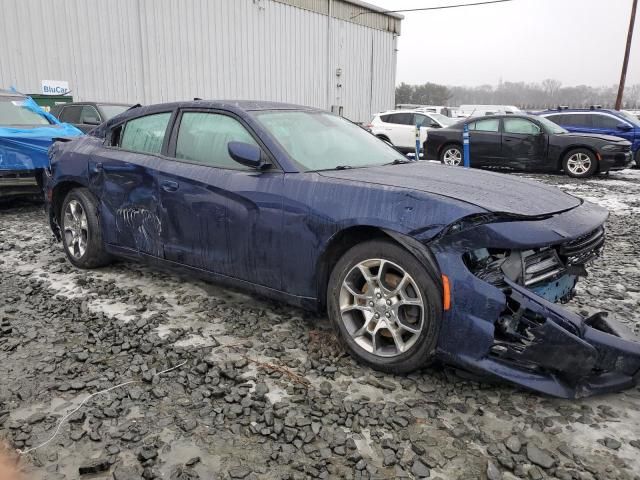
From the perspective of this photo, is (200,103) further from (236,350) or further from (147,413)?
(147,413)

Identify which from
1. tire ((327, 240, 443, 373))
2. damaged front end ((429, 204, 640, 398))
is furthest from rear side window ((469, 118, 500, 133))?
tire ((327, 240, 443, 373))

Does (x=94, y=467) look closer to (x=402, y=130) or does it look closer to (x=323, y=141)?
(x=323, y=141)

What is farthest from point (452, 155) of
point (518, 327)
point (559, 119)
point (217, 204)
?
point (518, 327)

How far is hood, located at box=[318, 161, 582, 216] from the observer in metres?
2.77

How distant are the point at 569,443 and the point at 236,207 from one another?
2.30m

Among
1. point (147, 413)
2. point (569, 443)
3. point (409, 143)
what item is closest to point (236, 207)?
point (147, 413)

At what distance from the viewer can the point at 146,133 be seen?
4234mm

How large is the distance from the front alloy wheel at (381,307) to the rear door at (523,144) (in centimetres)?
1025

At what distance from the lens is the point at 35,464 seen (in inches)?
84.8

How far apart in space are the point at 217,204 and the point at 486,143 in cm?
1032

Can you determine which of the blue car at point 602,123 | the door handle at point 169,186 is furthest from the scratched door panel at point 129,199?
the blue car at point 602,123

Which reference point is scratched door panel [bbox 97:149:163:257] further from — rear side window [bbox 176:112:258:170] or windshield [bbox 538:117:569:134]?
windshield [bbox 538:117:569:134]

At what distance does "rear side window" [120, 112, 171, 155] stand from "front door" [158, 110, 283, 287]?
19 centimetres

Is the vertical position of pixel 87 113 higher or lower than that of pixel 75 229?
higher
